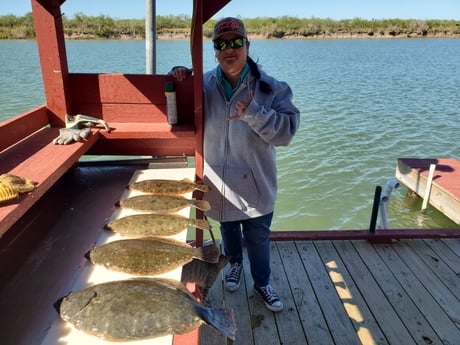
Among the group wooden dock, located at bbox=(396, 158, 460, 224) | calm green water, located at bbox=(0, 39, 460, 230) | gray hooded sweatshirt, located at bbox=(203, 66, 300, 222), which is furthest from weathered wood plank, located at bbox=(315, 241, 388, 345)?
wooden dock, located at bbox=(396, 158, 460, 224)

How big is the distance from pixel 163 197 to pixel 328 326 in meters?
1.69

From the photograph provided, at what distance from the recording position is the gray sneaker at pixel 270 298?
293 cm

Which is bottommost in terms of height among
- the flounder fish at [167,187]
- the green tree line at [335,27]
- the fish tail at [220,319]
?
the fish tail at [220,319]

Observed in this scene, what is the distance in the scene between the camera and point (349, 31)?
2334 inches

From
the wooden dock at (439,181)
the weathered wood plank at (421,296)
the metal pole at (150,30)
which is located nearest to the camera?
the weathered wood plank at (421,296)

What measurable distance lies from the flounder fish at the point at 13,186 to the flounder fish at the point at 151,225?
55 centimetres

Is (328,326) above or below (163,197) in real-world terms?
below

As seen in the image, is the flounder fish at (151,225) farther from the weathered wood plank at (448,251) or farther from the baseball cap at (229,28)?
the weathered wood plank at (448,251)

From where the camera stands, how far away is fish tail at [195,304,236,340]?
4.68 ft

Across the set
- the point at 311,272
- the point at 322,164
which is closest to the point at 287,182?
the point at 322,164

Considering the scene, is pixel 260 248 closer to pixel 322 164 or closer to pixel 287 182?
pixel 287 182

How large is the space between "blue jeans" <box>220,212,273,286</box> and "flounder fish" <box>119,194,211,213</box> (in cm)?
53

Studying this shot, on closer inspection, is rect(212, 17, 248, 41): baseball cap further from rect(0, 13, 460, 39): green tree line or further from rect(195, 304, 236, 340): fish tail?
rect(0, 13, 460, 39): green tree line

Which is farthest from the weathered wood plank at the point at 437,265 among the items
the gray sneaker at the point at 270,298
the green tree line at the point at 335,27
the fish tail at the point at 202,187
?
the green tree line at the point at 335,27
